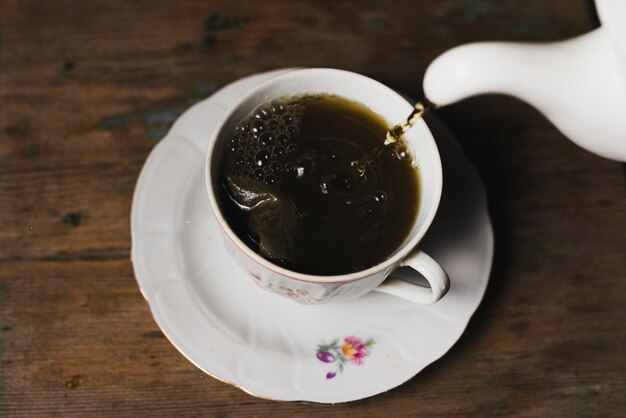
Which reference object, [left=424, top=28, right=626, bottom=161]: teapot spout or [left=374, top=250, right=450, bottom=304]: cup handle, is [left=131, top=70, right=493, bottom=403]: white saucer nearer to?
[left=374, top=250, right=450, bottom=304]: cup handle

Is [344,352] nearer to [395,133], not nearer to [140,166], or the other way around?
[395,133]

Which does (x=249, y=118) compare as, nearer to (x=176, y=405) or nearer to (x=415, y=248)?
(x=415, y=248)

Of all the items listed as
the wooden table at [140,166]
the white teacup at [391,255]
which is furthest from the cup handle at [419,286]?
the wooden table at [140,166]

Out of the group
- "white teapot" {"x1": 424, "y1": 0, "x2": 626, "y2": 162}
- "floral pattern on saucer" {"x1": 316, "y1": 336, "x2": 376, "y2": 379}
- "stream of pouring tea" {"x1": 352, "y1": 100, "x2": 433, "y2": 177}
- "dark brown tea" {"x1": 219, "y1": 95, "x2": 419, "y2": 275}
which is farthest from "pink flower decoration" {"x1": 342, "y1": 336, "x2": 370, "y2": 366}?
"white teapot" {"x1": 424, "y1": 0, "x2": 626, "y2": 162}

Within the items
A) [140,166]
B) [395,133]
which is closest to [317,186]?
[395,133]

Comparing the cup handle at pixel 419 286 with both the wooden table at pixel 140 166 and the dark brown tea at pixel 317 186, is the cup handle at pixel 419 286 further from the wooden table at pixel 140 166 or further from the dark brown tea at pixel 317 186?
the wooden table at pixel 140 166

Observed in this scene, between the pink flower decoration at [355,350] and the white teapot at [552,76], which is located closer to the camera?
the white teapot at [552,76]
